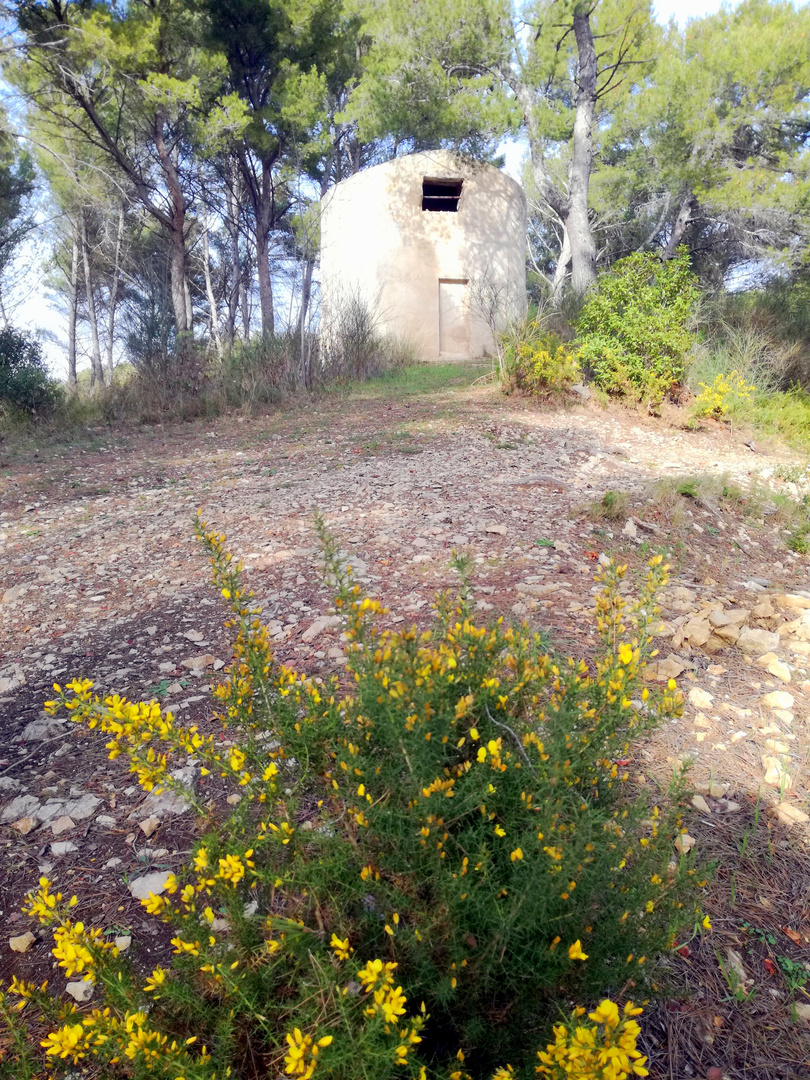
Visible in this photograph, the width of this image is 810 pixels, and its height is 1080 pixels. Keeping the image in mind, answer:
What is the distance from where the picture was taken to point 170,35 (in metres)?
10.6

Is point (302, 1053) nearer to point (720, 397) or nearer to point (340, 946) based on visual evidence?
point (340, 946)

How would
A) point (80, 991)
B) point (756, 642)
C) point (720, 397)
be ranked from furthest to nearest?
point (720, 397) < point (756, 642) < point (80, 991)

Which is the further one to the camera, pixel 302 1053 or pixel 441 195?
pixel 441 195

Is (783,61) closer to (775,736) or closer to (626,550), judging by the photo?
(626,550)

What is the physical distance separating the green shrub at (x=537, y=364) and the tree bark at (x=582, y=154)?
349 cm

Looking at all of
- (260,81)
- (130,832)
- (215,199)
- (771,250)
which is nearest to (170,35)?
(260,81)

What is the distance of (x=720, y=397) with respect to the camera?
20.1 feet

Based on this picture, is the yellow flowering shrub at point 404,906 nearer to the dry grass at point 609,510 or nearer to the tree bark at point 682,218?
the dry grass at point 609,510

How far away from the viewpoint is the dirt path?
1791 mm

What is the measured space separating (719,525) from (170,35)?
11.7m

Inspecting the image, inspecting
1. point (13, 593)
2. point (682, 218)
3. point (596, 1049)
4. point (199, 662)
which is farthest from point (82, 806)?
point (682, 218)

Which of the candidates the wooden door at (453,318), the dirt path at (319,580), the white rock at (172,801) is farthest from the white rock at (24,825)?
the wooden door at (453,318)

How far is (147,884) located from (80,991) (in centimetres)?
24

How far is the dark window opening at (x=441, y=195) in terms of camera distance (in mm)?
12539
